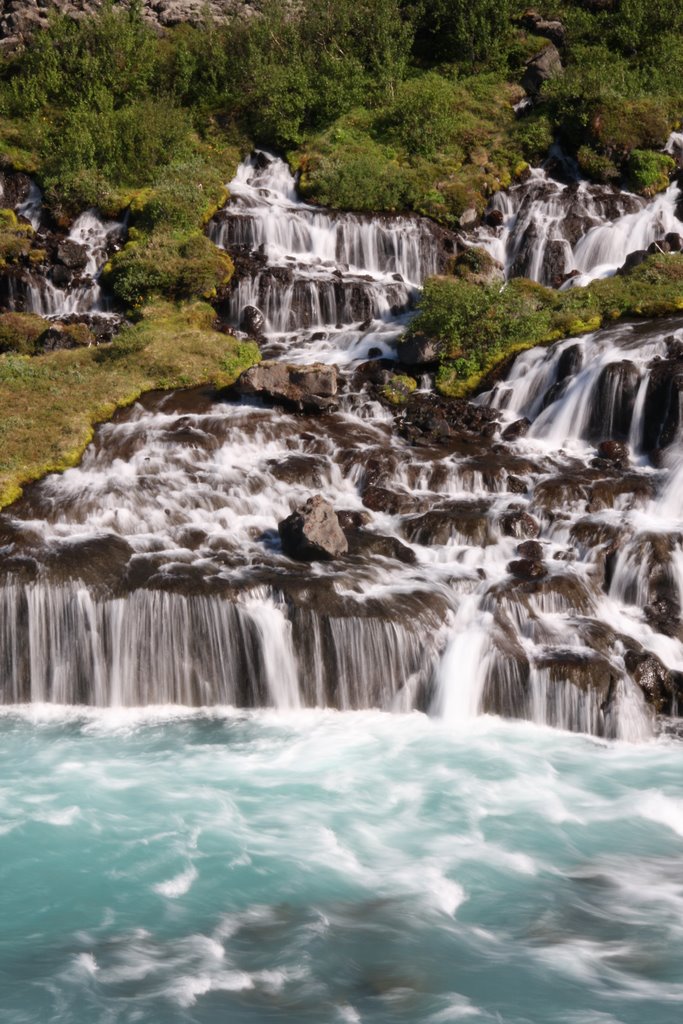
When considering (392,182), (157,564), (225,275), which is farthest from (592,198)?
(157,564)

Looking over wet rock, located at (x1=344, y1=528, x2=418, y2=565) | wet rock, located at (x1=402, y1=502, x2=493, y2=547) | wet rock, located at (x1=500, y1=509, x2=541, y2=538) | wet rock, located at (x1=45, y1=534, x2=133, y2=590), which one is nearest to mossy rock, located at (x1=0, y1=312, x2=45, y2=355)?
wet rock, located at (x1=45, y1=534, x2=133, y2=590)

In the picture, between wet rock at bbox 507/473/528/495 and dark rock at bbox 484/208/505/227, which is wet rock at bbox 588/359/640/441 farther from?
dark rock at bbox 484/208/505/227

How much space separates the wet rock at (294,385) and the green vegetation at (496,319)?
3.07 m

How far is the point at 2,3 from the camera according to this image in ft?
135

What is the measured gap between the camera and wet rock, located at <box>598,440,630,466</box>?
739 inches

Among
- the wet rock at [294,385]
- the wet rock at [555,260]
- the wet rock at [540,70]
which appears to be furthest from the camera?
the wet rock at [540,70]

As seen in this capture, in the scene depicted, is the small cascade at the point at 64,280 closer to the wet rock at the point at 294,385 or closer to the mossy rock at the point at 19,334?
the mossy rock at the point at 19,334

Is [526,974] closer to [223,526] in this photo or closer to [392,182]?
[223,526]

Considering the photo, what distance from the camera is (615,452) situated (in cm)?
1891

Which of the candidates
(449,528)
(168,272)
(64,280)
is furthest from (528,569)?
(64,280)

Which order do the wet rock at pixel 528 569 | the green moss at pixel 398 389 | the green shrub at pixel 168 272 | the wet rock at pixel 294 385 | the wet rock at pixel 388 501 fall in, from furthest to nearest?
1. the green shrub at pixel 168 272
2. the green moss at pixel 398 389
3. the wet rock at pixel 294 385
4. the wet rock at pixel 388 501
5. the wet rock at pixel 528 569

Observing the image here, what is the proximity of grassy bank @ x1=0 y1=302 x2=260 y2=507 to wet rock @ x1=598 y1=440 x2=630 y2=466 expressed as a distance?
9.07m

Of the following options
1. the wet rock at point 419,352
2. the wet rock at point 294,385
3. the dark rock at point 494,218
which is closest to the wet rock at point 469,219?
the dark rock at point 494,218

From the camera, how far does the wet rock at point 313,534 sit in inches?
591
